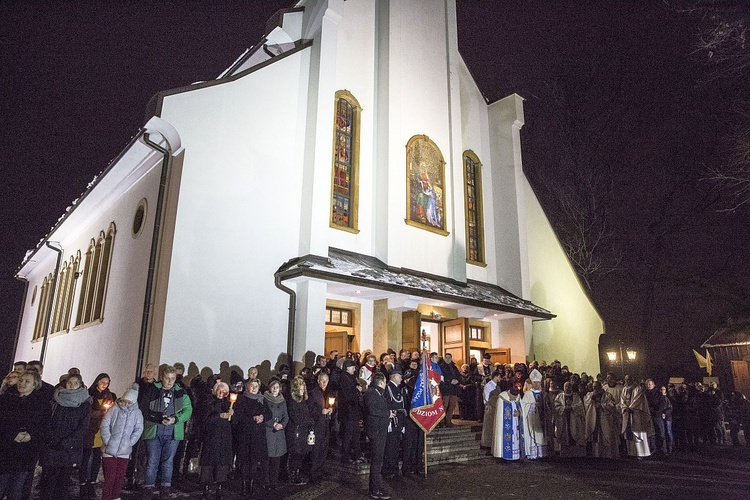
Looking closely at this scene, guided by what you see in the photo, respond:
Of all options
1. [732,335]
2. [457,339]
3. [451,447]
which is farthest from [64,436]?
[732,335]

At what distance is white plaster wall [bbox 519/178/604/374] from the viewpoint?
753 inches

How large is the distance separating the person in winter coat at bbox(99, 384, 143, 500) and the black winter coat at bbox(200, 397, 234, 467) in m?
0.96

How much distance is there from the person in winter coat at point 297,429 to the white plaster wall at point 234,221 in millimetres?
3563

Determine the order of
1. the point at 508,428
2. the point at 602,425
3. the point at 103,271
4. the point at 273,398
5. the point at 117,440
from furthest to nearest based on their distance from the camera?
1. the point at 103,271
2. the point at 602,425
3. the point at 508,428
4. the point at 273,398
5. the point at 117,440

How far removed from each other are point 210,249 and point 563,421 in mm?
8821

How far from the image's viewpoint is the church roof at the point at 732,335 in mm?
22959

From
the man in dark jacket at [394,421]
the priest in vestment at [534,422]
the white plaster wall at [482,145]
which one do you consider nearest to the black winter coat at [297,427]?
the man in dark jacket at [394,421]

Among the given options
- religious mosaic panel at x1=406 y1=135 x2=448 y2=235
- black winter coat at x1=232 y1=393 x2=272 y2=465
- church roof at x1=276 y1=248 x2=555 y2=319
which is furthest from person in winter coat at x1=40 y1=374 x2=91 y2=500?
religious mosaic panel at x1=406 y1=135 x2=448 y2=235

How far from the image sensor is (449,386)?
11531mm

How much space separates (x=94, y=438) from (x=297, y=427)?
317 cm

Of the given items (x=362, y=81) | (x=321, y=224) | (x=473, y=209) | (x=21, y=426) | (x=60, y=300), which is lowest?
(x=21, y=426)

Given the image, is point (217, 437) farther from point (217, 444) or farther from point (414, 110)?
point (414, 110)

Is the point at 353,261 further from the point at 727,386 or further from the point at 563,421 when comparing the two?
the point at 727,386

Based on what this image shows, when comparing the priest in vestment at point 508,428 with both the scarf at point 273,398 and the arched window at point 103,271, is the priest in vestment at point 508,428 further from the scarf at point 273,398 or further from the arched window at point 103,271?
the arched window at point 103,271
